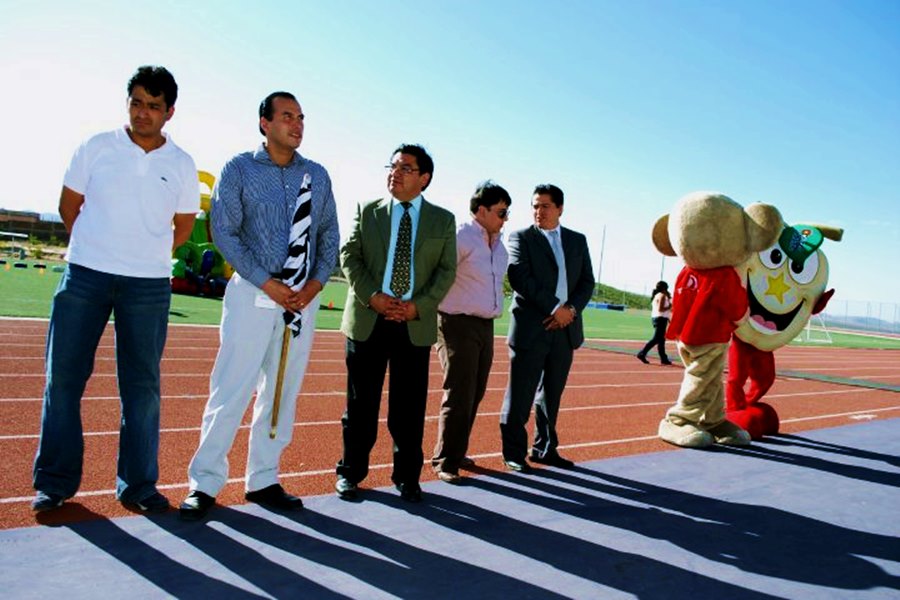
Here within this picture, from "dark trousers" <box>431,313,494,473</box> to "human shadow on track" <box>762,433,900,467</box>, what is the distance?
3374mm

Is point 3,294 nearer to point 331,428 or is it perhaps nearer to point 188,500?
point 331,428

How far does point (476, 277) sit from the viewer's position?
15.7 feet

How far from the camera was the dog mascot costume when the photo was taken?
6191mm

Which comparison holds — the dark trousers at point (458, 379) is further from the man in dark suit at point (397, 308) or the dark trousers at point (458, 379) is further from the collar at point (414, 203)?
the collar at point (414, 203)

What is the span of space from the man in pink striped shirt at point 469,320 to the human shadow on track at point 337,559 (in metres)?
1.23

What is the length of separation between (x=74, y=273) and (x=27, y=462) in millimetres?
1542

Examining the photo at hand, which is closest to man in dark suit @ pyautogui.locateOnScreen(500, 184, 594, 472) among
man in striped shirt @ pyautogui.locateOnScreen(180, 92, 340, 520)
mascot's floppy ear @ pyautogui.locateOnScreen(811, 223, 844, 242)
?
man in striped shirt @ pyautogui.locateOnScreen(180, 92, 340, 520)

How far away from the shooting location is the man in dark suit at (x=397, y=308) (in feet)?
13.3

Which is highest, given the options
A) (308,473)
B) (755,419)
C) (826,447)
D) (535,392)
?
(535,392)

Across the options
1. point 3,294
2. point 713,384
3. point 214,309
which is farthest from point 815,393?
point 3,294

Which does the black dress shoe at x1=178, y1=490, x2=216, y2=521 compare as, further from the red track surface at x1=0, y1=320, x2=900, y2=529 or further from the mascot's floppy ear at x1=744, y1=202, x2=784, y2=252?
the mascot's floppy ear at x1=744, y1=202, x2=784, y2=252

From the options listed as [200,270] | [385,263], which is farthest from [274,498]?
[200,270]

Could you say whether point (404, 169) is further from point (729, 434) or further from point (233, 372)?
point (729, 434)

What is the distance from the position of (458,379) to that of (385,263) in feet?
3.14
